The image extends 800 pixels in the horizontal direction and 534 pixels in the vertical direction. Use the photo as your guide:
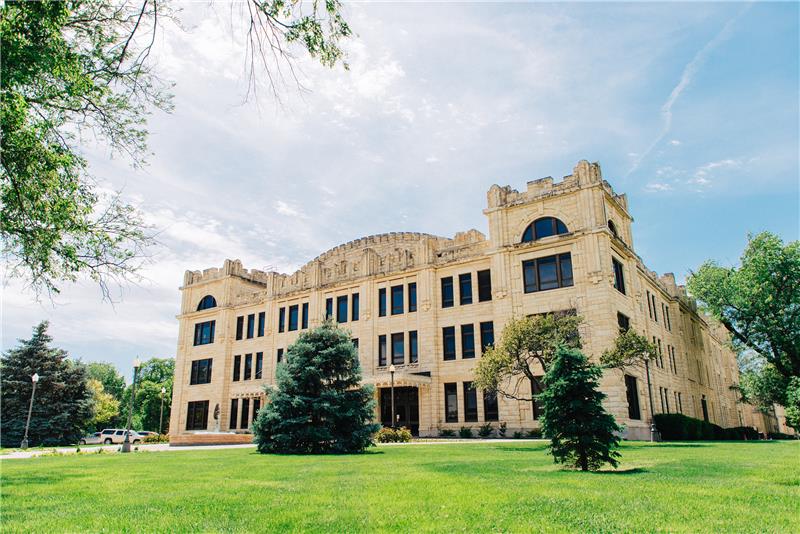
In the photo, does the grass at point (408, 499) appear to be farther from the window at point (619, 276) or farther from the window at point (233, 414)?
the window at point (233, 414)

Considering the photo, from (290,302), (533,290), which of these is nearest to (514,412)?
(533,290)

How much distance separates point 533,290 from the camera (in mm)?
33375

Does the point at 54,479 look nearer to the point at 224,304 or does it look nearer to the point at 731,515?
the point at 731,515

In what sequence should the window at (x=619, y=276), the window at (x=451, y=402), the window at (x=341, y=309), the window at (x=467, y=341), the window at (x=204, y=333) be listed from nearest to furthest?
1. the window at (x=619, y=276)
2. the window at (x=451, y=402)
3. the window at (x=467, y=341)
4. the window at (x=341, y=309)
5. the window at (x=204, y=333)

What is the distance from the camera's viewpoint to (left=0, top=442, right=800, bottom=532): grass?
6.44 m

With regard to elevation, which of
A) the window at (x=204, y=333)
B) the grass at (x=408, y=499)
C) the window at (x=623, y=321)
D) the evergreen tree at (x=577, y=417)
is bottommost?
the grass at (x=408, y=499)

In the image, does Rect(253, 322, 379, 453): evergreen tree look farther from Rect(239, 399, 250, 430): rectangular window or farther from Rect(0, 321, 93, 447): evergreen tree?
Rect(0, 321, 93, 447): evergreen tree

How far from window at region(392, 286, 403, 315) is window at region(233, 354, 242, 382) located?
16864 mm

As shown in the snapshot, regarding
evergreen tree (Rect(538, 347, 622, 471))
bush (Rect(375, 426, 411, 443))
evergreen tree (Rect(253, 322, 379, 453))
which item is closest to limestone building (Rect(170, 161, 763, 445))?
evergreen tree (Rect(253, 322, 379, 453))

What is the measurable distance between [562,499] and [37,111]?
Result: 12.3 m

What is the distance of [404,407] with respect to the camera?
121ft

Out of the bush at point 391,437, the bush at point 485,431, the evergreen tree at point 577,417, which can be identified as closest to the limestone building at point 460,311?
the bush at point 485,431

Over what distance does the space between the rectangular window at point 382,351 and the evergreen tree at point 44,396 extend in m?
28.0

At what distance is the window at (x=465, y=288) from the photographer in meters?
36.6
